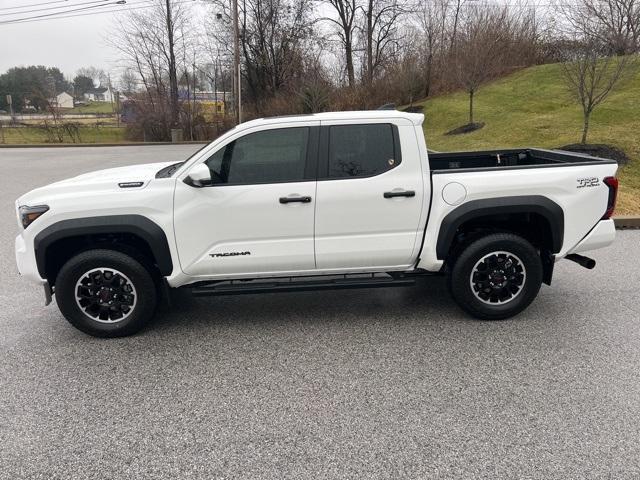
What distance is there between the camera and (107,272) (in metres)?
4.15

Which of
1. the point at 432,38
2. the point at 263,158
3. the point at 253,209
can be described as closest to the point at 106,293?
the point at 253,209

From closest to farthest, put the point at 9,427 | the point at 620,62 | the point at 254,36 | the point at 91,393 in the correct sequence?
the point at 9,427 → the point at 91,393 → the point at 620,62 → the point at 254,36

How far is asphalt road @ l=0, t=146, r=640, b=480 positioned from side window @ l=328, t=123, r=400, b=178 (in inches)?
55.7

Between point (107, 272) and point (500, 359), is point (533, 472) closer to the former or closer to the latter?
point (500, 359)

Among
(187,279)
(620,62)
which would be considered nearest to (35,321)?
(187,279)

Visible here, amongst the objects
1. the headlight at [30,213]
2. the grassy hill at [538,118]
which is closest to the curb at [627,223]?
the grassy hill at [538,118]

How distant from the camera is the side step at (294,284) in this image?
4250mm

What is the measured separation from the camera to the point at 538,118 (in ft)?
58.0

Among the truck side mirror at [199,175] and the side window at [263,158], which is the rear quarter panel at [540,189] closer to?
the side window at [263,158]

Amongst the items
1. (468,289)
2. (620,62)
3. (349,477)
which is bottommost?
(349,477)

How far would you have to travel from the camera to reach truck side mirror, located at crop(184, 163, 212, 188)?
3.89 meters

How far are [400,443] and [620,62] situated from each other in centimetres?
1211

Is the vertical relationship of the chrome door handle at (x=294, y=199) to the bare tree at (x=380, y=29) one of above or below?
→ below

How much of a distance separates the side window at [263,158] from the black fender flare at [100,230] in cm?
67
